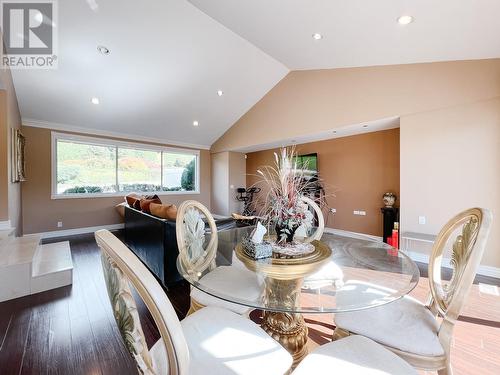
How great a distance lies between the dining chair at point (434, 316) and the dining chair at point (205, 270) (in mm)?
569

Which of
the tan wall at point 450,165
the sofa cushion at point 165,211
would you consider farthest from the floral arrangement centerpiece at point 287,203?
the tan wall at point 450,165

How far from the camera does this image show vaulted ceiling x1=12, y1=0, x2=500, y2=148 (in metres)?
2.47

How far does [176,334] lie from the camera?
65 centimetres

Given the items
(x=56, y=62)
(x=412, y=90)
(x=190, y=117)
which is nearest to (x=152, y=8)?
(x=56, y=62)

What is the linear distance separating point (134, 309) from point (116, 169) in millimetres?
6091

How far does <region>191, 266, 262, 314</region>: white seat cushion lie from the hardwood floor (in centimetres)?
66

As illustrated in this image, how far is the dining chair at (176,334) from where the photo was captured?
0.65 metres

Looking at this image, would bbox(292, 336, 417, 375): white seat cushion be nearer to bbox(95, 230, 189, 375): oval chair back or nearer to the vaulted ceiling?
bbox(95, 230, 189, 375): oval chair back

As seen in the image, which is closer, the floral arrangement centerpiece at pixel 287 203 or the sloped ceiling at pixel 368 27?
the floral arrangement centerpiece at pixel 287 203

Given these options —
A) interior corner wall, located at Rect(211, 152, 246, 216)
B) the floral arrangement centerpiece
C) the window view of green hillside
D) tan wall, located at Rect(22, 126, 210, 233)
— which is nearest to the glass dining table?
the floral arrangement centerpiece

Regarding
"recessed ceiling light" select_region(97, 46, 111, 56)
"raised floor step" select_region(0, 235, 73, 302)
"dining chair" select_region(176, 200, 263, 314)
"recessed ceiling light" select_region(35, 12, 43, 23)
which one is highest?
"recessed ceiling light" select_region(35, 12, 43, 23)

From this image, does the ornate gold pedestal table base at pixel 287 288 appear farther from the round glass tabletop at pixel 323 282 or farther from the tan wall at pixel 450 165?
the tan wall at pixel 450 165

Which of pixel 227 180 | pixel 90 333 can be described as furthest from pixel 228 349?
pixel 227 180

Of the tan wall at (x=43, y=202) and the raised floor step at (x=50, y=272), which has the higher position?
the tan wall at (x=43, y=202)
